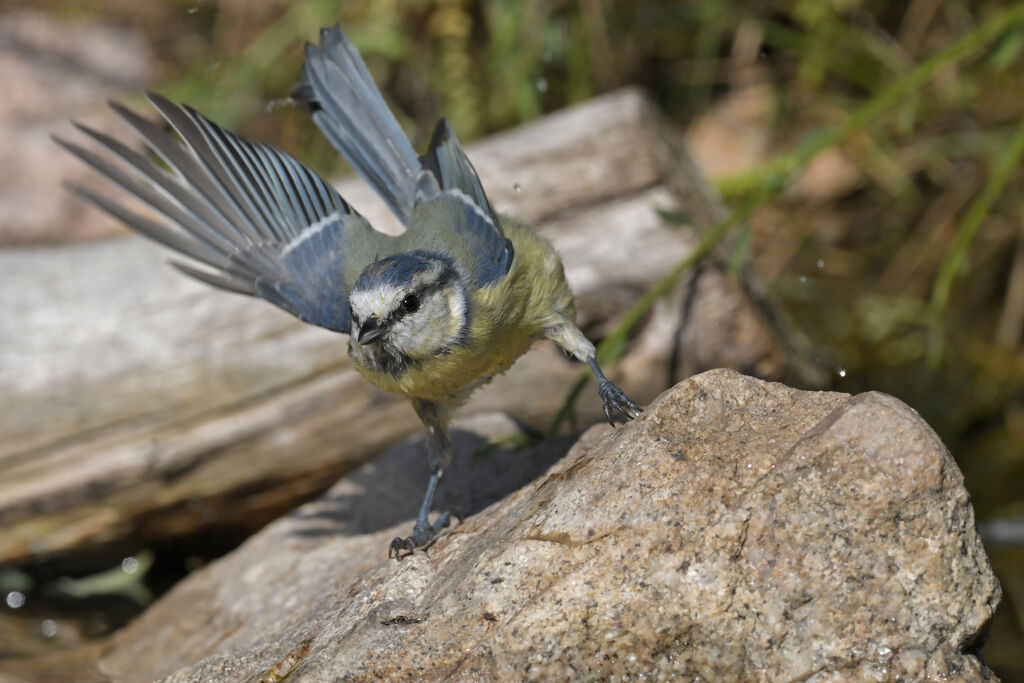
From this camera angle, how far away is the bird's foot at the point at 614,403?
282 centimetres

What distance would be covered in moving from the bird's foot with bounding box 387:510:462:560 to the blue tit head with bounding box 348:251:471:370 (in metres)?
0.44

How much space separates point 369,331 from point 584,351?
645mm

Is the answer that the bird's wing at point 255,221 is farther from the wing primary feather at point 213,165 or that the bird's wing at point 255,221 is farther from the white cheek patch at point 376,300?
the white cheek patch at point 376,300

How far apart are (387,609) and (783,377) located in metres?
2.41

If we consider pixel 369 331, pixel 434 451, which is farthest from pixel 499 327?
pixel 434 451

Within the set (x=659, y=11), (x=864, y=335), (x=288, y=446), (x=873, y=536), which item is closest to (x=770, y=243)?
(x=864, y=335)

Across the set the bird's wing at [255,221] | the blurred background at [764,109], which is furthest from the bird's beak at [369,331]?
the blurred background at [764,109]

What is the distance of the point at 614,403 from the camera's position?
285cm

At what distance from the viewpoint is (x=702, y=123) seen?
6.22m

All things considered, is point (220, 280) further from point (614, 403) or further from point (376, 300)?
point (614, 403)

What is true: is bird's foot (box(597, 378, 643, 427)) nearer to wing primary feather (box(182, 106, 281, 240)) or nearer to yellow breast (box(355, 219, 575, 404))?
yellow breast (box(355, 219, 575, 404))

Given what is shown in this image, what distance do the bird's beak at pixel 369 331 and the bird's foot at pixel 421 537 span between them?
0.52 metres

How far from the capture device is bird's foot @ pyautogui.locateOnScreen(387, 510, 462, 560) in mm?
2697

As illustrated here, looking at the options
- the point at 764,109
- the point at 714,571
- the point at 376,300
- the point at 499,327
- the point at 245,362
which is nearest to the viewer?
the point at 714,571
